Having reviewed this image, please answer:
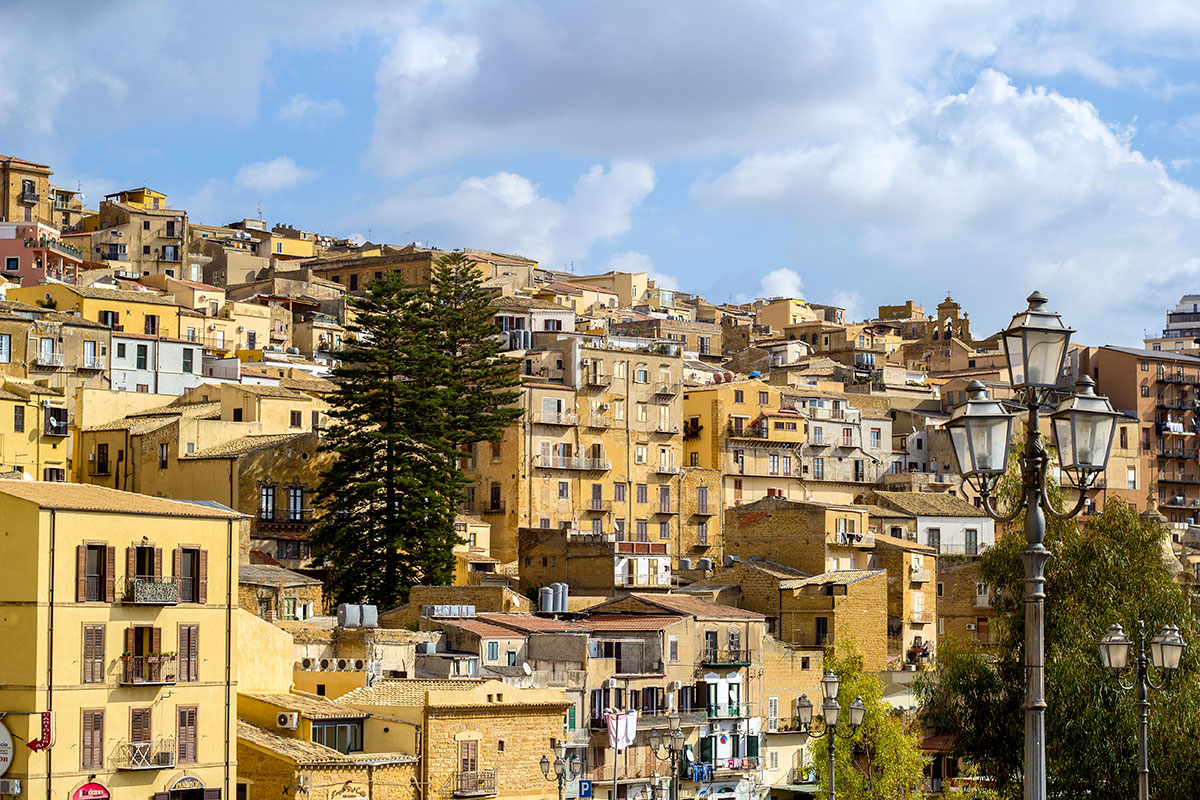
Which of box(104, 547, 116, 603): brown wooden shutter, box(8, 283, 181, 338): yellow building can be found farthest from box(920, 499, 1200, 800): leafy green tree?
box(8, 283, 181, 338): yellow building

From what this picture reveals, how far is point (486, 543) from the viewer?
84.6 m

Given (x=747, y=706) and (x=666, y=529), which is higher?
(x=666, y=529)

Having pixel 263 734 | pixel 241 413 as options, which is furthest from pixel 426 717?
pixel 241 413

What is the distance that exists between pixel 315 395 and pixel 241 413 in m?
6.67

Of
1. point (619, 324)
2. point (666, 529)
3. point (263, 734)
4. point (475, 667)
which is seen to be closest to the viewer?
point (263, 734)

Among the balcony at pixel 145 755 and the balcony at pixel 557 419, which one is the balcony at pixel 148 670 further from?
the balcony at pixel 557 419

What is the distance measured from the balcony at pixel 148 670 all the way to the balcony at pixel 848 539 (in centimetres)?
3916

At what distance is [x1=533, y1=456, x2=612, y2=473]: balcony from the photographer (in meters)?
88.6

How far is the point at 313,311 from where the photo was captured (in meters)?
121

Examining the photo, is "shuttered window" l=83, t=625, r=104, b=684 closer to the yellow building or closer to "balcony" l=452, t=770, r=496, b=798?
"balcony" l=452, t=770, r=496, b=798

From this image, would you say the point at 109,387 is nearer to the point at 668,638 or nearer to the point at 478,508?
the point at 478,508

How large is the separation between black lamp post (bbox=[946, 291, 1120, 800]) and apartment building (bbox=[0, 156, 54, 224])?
393 feet

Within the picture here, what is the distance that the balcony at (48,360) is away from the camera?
84.4 metres

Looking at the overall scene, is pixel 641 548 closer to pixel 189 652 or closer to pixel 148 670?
pixel 189 652
